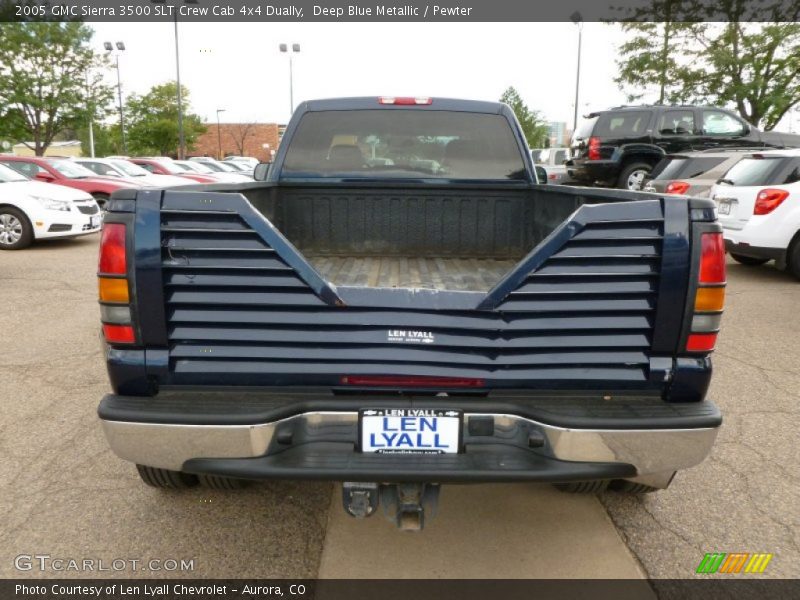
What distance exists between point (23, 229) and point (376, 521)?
33.4 ft

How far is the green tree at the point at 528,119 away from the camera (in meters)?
59.2

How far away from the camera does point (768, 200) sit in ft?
26.6

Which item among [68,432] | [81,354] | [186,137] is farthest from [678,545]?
[186,137]

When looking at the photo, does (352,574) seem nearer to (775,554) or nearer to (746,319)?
(775,554)

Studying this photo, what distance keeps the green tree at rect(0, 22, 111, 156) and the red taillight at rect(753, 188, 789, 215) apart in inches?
1229

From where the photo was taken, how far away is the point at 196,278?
A: 2.28 meters

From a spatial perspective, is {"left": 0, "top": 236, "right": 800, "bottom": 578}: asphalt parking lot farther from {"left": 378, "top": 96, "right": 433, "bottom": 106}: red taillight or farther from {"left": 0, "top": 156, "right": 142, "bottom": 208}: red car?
{"left": 0, "top": 156, "right": 142, "bottom": 208}: red car

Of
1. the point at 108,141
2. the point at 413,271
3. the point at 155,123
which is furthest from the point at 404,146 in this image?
the point at 108,141

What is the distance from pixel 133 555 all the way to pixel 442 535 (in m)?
1.32

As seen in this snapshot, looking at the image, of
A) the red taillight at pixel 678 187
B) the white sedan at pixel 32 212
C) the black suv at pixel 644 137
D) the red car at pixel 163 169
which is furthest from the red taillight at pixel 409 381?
the red car at pixel 163 169

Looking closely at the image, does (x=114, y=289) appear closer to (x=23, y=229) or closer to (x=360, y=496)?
(x=360, y=496)

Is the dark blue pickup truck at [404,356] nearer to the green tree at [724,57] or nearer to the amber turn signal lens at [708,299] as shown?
the amber turn signal lens at [708,299]

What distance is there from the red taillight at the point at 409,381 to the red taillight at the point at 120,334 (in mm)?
780

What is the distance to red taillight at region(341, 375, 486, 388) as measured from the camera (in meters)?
2.29
